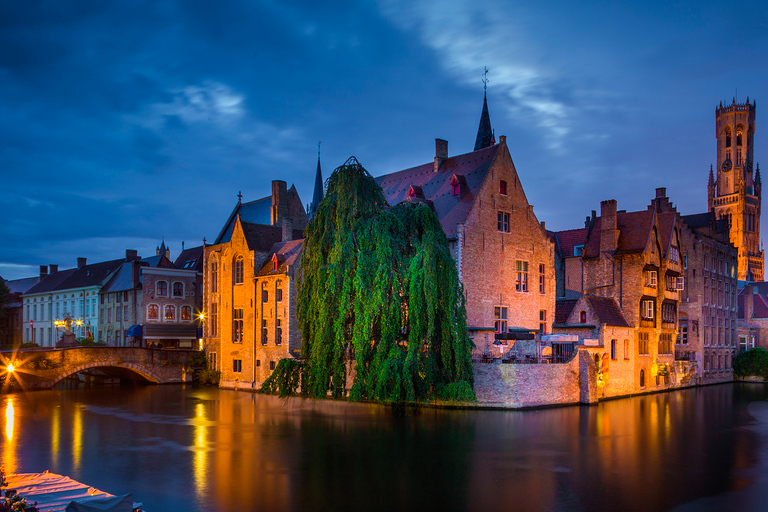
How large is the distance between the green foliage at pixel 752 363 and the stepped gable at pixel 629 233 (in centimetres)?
2376

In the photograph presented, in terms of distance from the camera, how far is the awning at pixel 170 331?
57531mm

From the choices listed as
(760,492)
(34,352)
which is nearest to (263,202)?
(34,352)

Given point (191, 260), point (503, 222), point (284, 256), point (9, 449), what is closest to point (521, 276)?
point (503, 222)

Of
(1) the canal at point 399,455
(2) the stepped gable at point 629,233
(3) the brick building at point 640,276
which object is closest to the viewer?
(1) the canal at point 399,455

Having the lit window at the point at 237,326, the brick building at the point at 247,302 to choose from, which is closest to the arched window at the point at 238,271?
the brick building at the point at 247,302

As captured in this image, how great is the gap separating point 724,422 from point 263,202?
46.9 metres

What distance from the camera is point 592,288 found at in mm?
A: 45438

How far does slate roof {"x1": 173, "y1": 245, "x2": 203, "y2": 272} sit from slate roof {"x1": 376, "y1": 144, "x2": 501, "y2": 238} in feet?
87.1

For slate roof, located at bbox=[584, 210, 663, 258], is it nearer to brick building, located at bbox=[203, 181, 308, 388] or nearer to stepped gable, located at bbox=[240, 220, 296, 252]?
brick building, located at bbox=[203, 181, 308, 388]

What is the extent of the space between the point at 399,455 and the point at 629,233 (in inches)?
1167

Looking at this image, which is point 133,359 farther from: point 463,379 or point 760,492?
point 760,492

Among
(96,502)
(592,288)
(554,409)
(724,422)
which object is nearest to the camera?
(96,502)

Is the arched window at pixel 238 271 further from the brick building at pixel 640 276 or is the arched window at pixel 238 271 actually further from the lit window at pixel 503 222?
the brick building at pixel 640 276

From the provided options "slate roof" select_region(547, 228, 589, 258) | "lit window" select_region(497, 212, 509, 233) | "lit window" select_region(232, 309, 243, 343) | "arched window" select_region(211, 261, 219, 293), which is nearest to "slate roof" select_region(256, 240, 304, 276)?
"lit window" select_region(232, 309, 243, 343)
